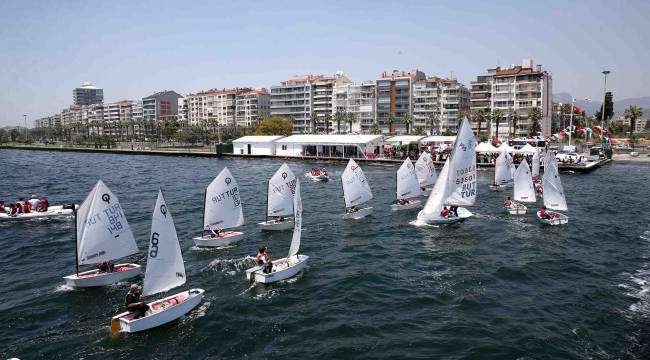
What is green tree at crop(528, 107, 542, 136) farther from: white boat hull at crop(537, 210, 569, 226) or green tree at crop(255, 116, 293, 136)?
white boat hull at crop(537, 210, 569, 226)

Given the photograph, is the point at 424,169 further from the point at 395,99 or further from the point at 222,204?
the point at 395,99

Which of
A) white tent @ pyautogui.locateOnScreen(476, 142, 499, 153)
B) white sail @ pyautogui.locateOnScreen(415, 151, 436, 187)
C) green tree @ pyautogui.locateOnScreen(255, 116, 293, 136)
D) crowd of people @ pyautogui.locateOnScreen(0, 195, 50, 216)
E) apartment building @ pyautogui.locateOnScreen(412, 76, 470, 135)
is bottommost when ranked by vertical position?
crowd of people @ pyautogui.locateOnScreen(0, 195, 50, 216)

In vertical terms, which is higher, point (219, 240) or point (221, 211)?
point (221, 211)

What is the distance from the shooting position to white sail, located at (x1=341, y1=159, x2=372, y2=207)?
155ft

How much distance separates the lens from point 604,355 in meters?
21.4

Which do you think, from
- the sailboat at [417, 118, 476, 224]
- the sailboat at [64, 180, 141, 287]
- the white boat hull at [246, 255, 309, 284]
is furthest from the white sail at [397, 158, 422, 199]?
the sailboat at [64, 180, 141, 287]

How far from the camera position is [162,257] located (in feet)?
84.7

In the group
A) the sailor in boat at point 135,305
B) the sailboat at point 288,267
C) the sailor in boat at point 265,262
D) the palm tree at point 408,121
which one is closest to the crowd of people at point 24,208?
the sailboat at point 288,267

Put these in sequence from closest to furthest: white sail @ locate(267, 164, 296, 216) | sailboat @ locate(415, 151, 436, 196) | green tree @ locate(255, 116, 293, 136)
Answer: white sail @ locate(267, 164, 296, 216)
sailboat @ locate(415, 151, 436, 196)
green tree @ locate(255, 116, 293, 136)

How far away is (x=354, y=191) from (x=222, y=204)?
600 inches

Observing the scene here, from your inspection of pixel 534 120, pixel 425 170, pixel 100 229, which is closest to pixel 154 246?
pixel 100 229

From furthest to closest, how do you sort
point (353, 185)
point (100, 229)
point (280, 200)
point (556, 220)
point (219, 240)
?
1. point (353, 185)
2. point (556, 220)
3. point (280, 200)
4. point (219, 240)
5. point (100, 229)

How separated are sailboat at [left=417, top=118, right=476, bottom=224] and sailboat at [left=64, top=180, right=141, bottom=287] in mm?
26454

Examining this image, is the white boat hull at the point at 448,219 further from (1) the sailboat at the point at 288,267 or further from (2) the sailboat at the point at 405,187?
(1) the sailboat at the point at 288,267
